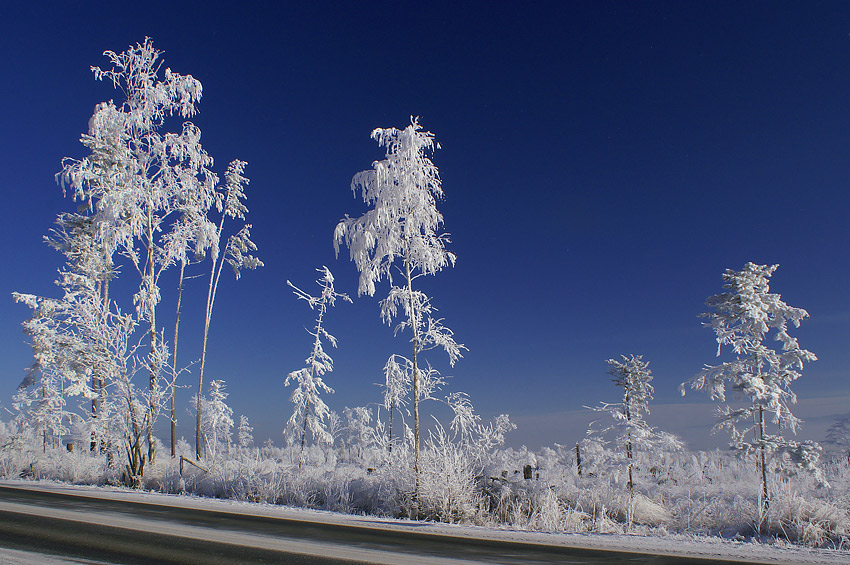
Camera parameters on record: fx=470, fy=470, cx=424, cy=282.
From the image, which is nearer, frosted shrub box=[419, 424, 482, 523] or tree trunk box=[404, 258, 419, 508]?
frosted shrub box=[419, 424, 482, 523]

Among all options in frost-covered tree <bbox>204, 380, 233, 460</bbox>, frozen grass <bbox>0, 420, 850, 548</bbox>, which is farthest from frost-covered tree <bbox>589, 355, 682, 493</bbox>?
frost-covered tree <bbox>204, 380, 233, 460</bbox>

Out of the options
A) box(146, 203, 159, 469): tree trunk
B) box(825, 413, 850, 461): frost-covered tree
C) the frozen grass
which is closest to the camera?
the frozen grass

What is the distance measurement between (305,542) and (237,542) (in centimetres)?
86

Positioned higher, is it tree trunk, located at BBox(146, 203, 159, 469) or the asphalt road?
tree trunk, located at BBox(146, 203, 159, 469)

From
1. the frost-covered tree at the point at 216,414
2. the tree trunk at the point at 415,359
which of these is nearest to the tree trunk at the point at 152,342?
the tree trunk at the point at 415,359

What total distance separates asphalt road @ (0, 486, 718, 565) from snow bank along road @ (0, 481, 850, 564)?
0.04ft

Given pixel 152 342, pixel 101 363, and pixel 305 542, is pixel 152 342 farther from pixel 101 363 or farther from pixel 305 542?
pixel 305 542

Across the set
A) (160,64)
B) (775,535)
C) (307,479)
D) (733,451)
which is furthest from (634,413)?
(160,64)

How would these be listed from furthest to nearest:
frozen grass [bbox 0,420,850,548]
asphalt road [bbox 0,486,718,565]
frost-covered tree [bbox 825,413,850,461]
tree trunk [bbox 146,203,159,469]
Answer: frost-covered tree [bbox 825,413,850,461] < tree trunk [bbox 146,203,159,469] < frozen grass [bbox 0,420,850,548] < asphalt road [bbox 0,486,718,565]

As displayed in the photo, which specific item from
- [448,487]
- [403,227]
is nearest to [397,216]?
[403,227]

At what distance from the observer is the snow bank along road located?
5383 mm

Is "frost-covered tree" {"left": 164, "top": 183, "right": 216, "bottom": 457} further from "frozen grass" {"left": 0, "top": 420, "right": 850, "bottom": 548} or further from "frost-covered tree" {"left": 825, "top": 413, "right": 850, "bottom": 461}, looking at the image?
"frost-covered tree" {"left": 825, "top": 413, "right": 850, "bottom": 461}

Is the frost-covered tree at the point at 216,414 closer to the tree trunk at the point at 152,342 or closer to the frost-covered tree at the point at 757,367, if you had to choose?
the tree trunk at the point at 152,342

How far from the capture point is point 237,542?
609cm
